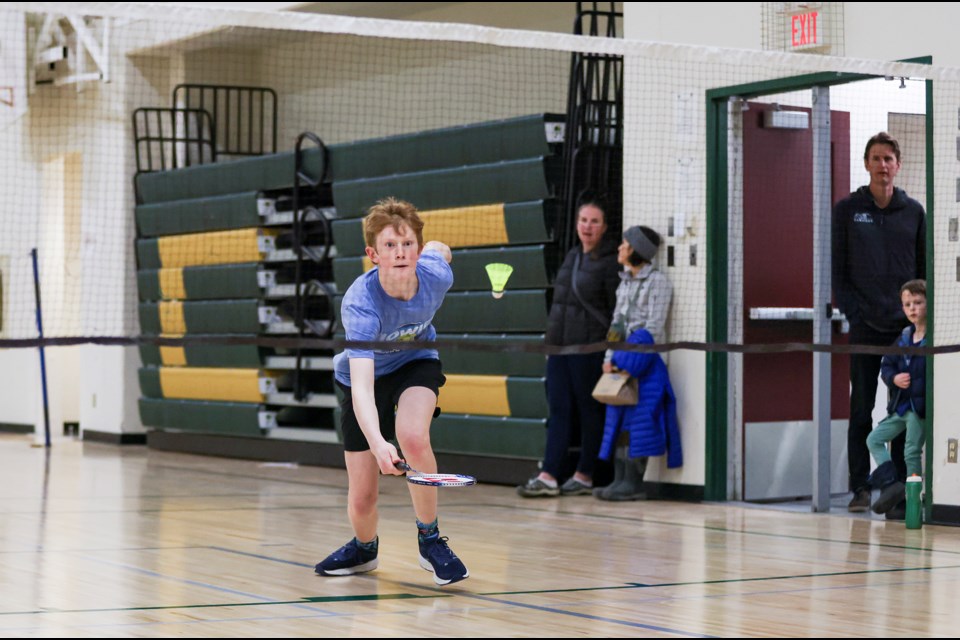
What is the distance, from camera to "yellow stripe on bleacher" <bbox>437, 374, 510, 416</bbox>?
387 inches

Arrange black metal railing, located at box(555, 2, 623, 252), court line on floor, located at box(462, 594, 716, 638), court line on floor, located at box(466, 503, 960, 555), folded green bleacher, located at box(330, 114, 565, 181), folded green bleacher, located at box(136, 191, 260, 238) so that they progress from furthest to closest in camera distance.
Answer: folded green bleacher, located at box(136, 191, 260, 238)
folded green bleacher, located at box(330, 114, 565, 181)
black metal railing, located at box(555, 2, 623, 252)
court line on floor, located at box(466, 503, 960, 555)
court line on floor, located at box(462, 594, 716, 638)

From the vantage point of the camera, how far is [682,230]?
352 inches

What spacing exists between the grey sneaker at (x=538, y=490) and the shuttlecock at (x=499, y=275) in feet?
4.14

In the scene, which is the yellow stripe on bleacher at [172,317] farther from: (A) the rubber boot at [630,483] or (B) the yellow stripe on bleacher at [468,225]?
(A) the rubber boot at [630,483]

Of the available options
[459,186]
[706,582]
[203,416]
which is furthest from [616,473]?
[203,416]

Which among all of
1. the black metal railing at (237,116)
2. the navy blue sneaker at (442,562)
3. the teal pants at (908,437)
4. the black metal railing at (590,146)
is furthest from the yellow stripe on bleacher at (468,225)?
the navy blue sneaker at (442,562)

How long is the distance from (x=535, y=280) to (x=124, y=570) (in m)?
4.44

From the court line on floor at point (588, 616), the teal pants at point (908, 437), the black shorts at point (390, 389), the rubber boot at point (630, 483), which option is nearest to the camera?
the court line on floor at point (588, 616)

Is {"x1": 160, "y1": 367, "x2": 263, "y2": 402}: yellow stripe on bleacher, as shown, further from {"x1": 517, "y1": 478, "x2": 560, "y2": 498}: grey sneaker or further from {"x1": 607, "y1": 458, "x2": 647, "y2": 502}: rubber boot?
{"x1": 607, "y1": 458, "x2": 647, "y2": 502}: rubber boot

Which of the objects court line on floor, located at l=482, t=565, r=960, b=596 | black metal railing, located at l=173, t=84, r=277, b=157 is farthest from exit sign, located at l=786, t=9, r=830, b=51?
black metal railing, located at l=173, t=84, r=277, b=157

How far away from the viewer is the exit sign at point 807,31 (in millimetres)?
8031

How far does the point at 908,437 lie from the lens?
7.73 m

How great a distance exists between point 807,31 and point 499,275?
8.45ft

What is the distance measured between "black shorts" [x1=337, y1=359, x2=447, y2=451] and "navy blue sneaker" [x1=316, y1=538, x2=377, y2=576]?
1.30 ft
